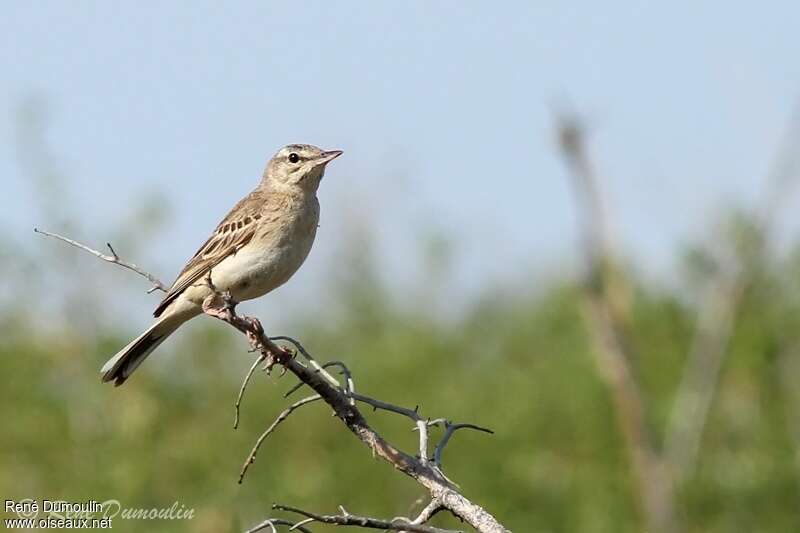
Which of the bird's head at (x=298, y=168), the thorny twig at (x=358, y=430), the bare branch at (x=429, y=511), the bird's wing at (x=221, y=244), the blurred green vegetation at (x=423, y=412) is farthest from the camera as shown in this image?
the blurred green vegetation at (x=423, y=412)

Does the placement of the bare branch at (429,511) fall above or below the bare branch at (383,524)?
below

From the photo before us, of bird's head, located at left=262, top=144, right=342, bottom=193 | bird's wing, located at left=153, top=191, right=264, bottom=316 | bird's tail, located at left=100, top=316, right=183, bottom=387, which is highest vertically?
bird's head, located at left=262, top=144, right=342, bottom=193

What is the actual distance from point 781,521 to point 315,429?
514 cm

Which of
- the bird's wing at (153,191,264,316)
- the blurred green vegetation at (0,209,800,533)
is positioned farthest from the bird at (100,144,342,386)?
the blurred green vegetation at (0,209,800,533)

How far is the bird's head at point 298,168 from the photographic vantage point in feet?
31.1

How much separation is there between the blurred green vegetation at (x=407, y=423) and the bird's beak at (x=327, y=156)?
4.45 meters

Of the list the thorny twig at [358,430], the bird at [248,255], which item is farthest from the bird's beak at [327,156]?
the thorny twig at [358,430]

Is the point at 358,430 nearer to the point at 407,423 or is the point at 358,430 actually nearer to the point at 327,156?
the point at 327,156

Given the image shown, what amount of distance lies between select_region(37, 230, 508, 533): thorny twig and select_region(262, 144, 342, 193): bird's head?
284 cm

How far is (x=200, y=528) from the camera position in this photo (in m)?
13.5

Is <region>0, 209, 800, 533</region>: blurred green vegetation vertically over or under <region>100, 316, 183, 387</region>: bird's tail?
under

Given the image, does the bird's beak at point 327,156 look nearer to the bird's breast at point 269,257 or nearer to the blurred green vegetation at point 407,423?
the bird's breast at point 269,257

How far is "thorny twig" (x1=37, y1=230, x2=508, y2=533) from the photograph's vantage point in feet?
16.7

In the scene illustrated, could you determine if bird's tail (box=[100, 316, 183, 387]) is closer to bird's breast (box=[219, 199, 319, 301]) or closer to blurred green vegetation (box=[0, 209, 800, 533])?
bird's breast (box=[219, 199, 319, 301])
